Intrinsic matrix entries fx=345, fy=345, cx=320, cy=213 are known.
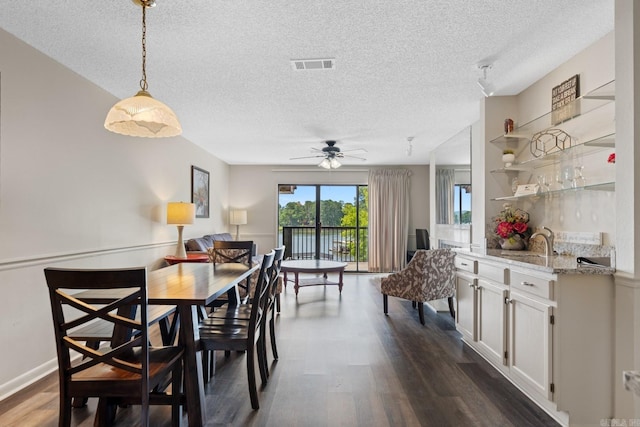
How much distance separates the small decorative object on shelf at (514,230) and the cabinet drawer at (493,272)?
503 mm

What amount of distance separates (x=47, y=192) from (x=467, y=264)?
3499 mm

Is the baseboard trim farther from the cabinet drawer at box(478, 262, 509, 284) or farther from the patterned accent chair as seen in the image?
the cabinet drawer at box(478, 262, 509, 284)

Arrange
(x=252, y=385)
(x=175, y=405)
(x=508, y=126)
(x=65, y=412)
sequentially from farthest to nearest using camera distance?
(x=508, y=126) → (x=252, y=385) → (x=175, y=405) → (x=65, y=412)

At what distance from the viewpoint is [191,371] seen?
1.89 meters

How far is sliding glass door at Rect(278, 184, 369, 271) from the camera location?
7.75 metres

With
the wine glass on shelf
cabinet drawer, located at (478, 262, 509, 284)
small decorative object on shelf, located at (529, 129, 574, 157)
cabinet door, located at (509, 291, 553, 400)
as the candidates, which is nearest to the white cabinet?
cabinet door, located at (509, 291, 553, 400)

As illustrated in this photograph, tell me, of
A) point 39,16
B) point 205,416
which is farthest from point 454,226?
point 39,16

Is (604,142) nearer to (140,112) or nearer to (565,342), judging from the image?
(565,342)

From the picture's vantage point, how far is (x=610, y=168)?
2.29 meters

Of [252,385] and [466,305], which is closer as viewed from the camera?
[252,385]

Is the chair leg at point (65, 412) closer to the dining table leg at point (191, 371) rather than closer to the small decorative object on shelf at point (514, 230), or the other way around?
the dining table leg at point (191, 371)

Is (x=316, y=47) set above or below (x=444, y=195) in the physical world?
above

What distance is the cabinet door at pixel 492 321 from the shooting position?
2.50 meters

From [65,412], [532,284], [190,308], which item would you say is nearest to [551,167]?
[532,284]
